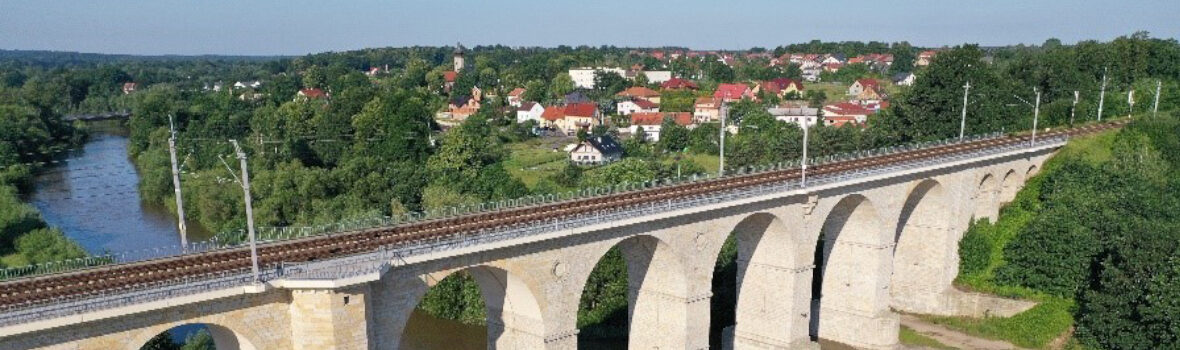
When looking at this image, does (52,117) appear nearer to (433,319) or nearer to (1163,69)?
(433,319)

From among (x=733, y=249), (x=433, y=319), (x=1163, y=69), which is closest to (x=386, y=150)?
(x=433, y=319)

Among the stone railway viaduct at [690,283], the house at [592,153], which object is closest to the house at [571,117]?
the house at [592,153]

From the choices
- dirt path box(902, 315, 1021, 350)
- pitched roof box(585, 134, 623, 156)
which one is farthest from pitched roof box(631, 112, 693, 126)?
dirt path box(902, 315, 1021, 350)

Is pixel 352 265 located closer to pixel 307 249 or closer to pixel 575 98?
pixel 307 249

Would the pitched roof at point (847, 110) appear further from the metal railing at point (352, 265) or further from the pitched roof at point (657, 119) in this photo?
the metal railing at point (352, 265)

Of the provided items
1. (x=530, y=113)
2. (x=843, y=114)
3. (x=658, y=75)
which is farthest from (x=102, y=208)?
(x=658, y=75)
